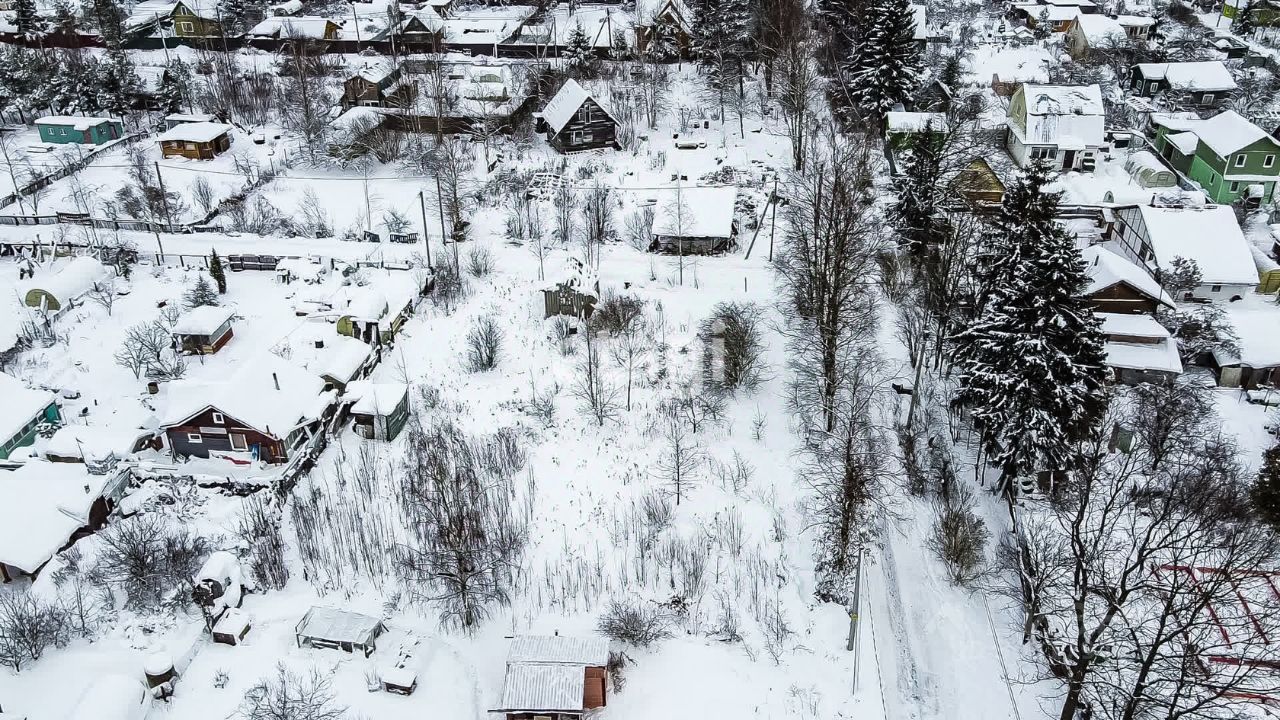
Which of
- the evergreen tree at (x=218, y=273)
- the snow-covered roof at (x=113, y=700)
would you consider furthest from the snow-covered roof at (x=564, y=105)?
the snow-covered roof at (x=113, y=700)

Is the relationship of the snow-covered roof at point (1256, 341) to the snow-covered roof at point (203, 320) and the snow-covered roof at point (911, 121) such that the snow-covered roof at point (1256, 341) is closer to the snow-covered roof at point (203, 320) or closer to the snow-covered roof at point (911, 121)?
the snow-covered roof at point (911, 121)

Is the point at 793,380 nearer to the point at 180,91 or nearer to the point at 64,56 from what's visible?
the point at 180,91

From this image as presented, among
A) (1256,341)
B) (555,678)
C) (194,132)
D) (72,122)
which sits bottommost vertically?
(555,678)

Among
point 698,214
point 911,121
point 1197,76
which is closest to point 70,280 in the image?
point 698,214

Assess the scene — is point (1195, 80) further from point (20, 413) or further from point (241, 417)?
point (20, 413)

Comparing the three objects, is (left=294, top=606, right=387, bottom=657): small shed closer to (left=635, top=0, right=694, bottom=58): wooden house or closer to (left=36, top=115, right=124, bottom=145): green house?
(left=36, top=115, right=124, bottom=145): green house

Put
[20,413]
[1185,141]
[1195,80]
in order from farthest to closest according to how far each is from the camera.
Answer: [1195,80] < [1185,141] < [20,413]

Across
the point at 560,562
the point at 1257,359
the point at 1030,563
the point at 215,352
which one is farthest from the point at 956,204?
the point at 215,352
